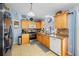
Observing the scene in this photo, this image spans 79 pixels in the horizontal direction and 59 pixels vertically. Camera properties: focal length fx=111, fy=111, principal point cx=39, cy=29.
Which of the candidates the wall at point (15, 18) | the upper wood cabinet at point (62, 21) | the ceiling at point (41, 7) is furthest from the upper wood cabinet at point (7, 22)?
the upper wood cabinet at point (62, 21)

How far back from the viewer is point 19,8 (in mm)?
1698

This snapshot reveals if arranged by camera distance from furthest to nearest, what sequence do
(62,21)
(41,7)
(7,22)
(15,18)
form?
1. (62,21)
2. (15,18)
3. (7,22)
4. (41,7)

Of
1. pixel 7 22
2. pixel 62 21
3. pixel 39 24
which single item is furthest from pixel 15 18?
pixel 62 21

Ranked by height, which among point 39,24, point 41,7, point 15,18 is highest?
point 41,7

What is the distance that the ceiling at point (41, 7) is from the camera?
1.59 m

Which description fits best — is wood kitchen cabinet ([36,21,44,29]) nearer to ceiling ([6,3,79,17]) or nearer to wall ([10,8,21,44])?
ceiling ([6,3,79,17])

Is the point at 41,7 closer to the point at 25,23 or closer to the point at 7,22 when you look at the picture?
the point at 25,23

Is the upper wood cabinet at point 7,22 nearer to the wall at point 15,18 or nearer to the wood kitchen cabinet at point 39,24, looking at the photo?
the wall at point 15,18

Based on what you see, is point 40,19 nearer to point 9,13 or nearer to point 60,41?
point 9,13

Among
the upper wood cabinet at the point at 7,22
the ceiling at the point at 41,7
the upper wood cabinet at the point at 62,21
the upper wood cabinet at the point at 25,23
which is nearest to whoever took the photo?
the ceiling at the point at 41,7

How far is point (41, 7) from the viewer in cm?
169

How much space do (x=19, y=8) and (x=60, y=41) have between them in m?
1.03

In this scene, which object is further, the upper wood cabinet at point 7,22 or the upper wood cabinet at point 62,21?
the upper wood cabinet at point 62,21

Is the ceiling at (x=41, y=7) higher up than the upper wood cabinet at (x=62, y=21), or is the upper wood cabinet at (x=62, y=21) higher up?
the ceiling at (x=41, y=7)
